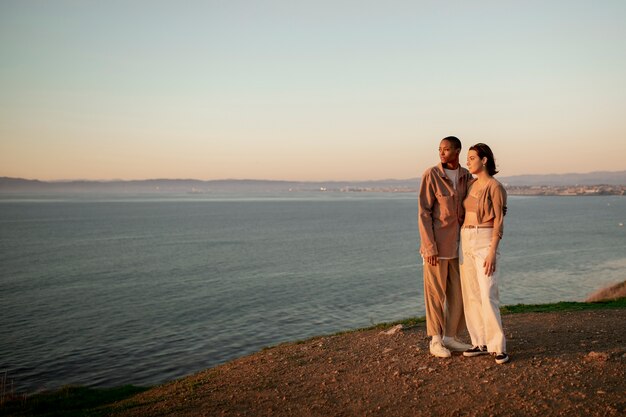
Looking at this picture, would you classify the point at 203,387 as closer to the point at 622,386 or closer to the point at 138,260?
the point at 622,386

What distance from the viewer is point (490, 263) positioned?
6.90m

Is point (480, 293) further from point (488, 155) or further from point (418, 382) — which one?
point (488, 155)

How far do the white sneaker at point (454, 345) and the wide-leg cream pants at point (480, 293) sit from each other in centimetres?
26

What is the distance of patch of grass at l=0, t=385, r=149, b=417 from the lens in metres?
10.8

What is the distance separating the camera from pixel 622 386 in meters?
5.99

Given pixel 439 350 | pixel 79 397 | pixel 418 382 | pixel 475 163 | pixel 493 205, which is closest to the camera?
pixel 418 382

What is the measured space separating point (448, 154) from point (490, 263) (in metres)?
1.70

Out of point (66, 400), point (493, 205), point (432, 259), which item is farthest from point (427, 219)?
point (66, 400)

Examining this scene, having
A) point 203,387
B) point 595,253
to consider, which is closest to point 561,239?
point 595,253

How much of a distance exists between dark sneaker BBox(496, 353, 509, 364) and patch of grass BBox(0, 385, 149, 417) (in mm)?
7647

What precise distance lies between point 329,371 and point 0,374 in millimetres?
12839

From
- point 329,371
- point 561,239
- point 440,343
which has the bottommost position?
point 561,239

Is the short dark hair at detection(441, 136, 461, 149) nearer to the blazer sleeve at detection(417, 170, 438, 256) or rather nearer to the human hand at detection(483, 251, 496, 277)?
the blazer sleeve at detection(417, 170, 438, 256)

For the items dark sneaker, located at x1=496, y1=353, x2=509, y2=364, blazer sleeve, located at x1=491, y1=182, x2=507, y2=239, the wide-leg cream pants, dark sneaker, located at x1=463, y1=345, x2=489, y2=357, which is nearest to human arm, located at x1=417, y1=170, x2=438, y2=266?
the wide-leg cream pants
